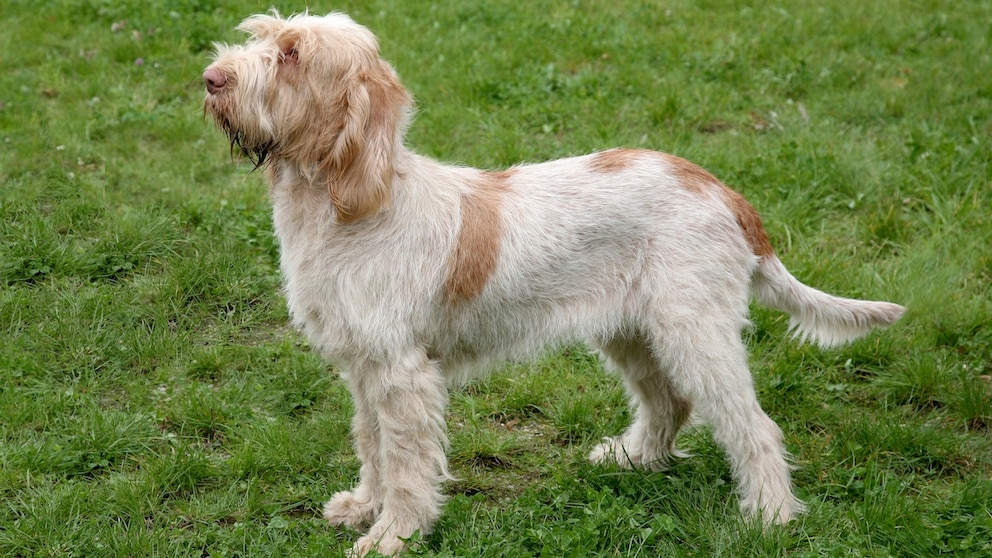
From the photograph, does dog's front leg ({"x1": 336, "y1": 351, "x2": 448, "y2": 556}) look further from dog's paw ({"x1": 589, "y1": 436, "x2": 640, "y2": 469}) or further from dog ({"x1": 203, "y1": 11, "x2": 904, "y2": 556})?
dog's paw ({"x1": 589, "y1": 436, "x2": 640, "y2": 469})

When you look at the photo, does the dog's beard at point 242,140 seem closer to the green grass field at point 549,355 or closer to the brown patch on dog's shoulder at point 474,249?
the brown patch on dog's shoulder at point 474,249

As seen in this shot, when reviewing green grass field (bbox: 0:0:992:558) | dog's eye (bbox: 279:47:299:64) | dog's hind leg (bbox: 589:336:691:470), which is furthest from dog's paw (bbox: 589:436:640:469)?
dog's eye (bbox: 279:47:299:64)

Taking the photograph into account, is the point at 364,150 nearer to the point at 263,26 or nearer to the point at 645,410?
the point at 263,26

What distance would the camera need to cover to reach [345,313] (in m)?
3.87

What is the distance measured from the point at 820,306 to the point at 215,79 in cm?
266

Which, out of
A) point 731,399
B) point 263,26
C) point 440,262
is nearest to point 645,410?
point 731,399

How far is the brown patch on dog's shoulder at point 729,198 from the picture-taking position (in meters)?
4.14

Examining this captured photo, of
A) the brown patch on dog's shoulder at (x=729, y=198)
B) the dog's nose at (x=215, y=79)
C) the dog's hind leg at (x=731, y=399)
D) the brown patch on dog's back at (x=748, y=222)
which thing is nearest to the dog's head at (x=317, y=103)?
the dog's nose at (x=215, y=79)

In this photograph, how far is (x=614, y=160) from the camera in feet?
13.7

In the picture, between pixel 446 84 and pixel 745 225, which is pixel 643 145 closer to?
pixel 446 84

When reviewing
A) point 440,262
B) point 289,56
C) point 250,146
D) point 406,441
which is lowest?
point 406,441

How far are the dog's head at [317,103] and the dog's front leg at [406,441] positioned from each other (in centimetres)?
64

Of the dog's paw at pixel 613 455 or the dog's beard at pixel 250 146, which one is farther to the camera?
the dog's paw at pixel 613 455

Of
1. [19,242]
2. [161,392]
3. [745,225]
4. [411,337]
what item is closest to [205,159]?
[19,242]
